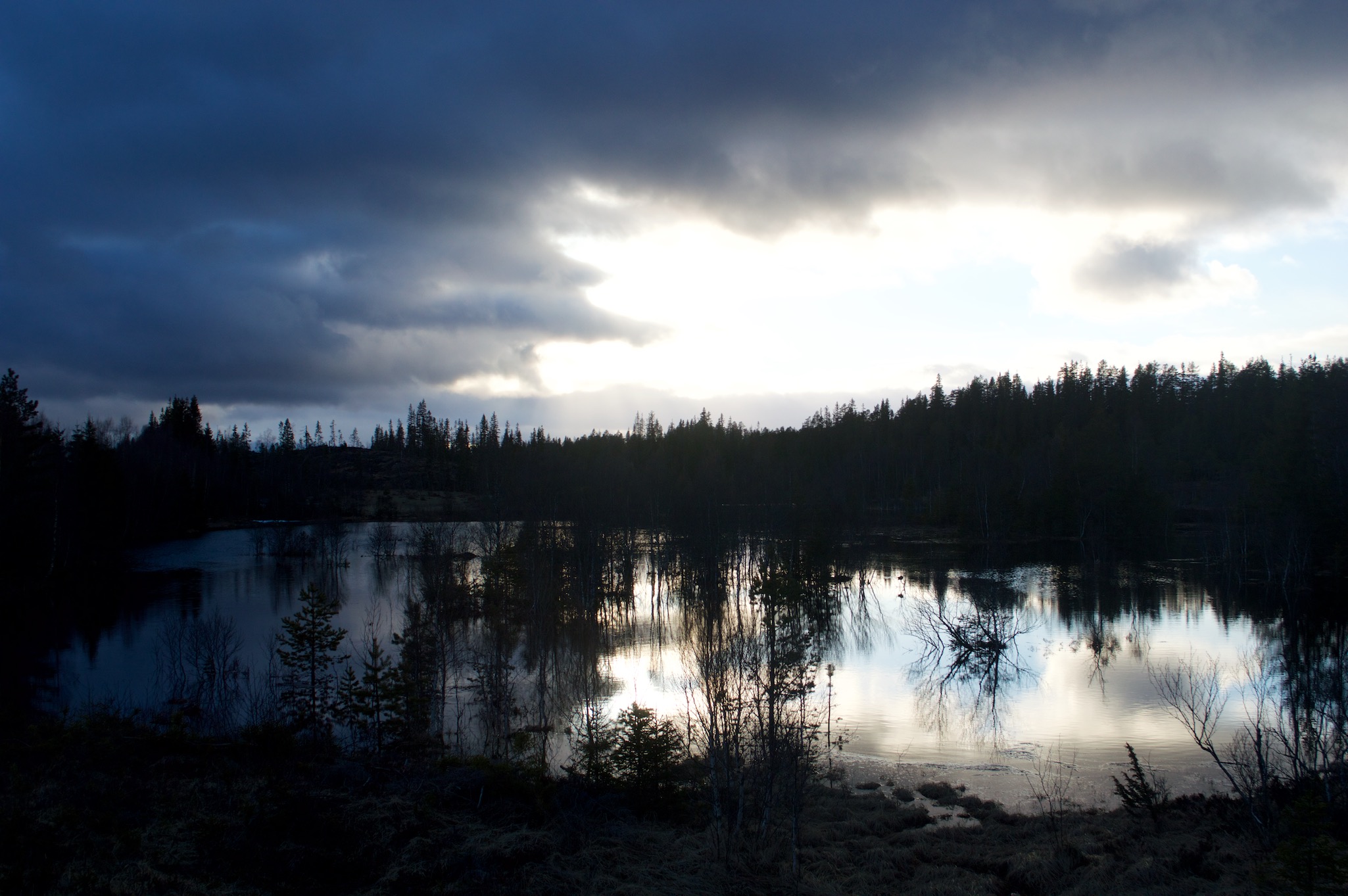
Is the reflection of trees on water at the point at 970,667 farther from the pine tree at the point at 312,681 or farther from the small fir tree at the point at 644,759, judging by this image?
the pine tree at the point at 312,681

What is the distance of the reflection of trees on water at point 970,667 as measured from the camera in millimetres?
28719

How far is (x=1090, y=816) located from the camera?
1817 cm

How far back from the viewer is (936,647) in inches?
1511

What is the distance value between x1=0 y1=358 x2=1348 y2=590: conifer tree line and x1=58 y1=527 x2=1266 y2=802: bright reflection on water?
23.0 feet

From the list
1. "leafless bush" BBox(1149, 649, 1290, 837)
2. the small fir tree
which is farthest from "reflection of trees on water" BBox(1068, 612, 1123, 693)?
the small fir tree

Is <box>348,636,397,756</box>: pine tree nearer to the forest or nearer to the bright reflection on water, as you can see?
the forest

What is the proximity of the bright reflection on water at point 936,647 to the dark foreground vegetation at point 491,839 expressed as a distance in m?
3.60

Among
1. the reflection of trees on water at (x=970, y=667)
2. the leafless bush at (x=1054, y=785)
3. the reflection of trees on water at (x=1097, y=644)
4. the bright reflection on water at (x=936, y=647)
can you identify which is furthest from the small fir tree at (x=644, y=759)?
the reflection of trees on water at (x=1097, y=644)

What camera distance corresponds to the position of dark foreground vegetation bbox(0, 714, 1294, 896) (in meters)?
12.7

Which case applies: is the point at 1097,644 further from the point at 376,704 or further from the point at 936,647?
the point at 376,704

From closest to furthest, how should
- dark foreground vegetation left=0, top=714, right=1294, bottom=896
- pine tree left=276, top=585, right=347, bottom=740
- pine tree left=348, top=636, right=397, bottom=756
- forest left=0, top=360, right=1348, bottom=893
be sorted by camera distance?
dark foreground vegetation left=0, top=714, right=1294, bottom=896
forest left=0, top=360, right=1348, bottom=893
pine tree left=348, top=636, right=397, bottom=756
pine tree left=276, top=585, right=347, bottom=740

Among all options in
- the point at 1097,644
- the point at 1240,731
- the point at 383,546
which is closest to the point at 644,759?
the point at 1240,731

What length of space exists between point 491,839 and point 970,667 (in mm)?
26914

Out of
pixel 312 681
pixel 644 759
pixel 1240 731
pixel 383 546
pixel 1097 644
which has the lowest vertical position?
pixel 1097 644
